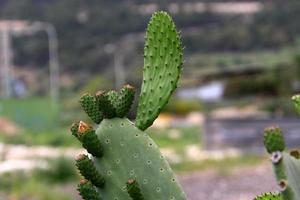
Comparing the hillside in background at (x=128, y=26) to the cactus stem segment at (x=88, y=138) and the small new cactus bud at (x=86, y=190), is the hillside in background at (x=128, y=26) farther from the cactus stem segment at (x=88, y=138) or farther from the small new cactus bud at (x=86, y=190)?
the small new cactus bud at (x=86, y=190)

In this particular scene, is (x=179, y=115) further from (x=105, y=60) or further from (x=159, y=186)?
(x=159, y=186)

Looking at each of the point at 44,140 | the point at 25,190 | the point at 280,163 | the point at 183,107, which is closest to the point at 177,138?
the point at 44,140

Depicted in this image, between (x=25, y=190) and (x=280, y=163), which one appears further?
(x=25, y=190)

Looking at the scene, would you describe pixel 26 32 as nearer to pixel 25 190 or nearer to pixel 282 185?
pixel 25 190

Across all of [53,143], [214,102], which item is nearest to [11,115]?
[53,143]

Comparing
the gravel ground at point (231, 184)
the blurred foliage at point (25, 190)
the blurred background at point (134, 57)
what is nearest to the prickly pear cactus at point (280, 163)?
the gravel ground at point (231, 184)

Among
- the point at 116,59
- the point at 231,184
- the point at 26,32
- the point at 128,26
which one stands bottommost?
the point at 231,184
